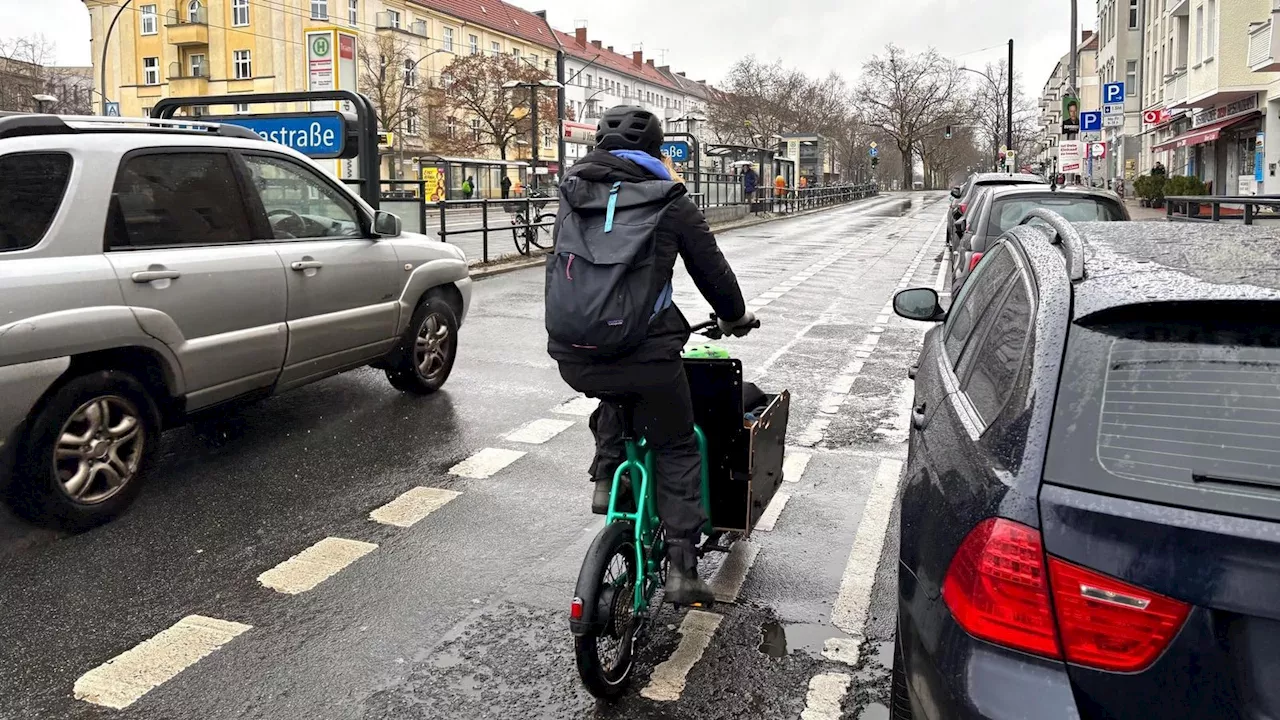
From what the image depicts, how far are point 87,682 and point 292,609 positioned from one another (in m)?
0.80

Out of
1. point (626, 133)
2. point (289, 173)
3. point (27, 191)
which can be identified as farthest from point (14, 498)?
point (626, 133)

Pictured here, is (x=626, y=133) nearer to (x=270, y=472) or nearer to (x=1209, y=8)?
(x=270, y=472)

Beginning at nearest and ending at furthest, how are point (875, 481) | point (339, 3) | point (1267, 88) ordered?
point (875, 481), point (1267, 88), point (339, 3)

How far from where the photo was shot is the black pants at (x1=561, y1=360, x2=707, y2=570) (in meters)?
3.49

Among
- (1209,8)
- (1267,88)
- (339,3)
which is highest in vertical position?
(339,3)

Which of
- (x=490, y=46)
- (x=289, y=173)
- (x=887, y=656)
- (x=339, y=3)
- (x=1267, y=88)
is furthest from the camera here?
(x=490, y=46)

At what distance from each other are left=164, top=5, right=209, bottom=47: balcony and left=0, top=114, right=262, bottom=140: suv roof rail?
2585 inches

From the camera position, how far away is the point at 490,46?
85.4 meters

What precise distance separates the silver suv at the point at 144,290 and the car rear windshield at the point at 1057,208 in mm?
6830

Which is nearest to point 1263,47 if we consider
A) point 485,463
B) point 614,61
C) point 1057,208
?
point 1057,208

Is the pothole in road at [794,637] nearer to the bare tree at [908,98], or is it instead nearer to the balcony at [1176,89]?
the balcony at [1176,89]

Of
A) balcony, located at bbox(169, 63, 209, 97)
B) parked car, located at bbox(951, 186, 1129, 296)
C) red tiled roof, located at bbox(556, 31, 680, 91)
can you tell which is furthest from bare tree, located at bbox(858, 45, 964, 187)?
parked car, located at bbox(951, 186, 1129, 296)

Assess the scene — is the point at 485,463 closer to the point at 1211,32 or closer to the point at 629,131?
the point at 629,131

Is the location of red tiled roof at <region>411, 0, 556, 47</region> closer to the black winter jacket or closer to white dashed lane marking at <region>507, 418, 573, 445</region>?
white dashed lane marking at <region>507, 418, 573, 445</region>
